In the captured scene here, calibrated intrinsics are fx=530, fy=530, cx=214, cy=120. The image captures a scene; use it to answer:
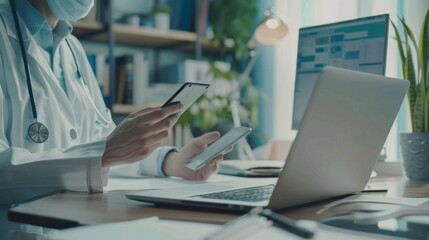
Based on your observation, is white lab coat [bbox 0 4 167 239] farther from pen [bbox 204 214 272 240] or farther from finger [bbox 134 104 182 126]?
pen [bbox 204 214 272 240]

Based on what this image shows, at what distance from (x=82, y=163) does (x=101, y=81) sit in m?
2.00

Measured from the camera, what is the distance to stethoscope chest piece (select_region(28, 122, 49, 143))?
117cm

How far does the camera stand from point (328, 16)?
2721 millimetres

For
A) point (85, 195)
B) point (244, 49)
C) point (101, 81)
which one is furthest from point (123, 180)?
point (244, 49)

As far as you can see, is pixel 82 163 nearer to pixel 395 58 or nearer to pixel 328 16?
pixel 395 58

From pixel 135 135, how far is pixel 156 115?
6 centimetres

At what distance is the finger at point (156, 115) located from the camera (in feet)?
3.16

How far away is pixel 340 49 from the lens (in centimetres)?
137

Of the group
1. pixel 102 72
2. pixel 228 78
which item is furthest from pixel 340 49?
pixel 102 72

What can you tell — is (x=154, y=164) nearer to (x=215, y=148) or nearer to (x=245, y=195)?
(x=215, y=148)

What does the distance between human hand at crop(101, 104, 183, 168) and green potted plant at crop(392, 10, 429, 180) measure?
68 centimetres

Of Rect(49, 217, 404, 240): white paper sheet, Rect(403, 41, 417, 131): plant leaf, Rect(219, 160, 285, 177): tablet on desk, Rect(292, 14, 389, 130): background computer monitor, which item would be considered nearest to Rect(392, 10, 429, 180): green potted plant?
Rect(403, 41, 417, 131): plant leaf

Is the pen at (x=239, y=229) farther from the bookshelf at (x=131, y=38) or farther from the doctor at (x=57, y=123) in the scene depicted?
the bookshelf at (x=131, y=38)

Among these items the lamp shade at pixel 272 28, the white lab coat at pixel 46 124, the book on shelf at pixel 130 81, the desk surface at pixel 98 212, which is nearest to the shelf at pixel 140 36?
the book on shelf at pixel 130 81
